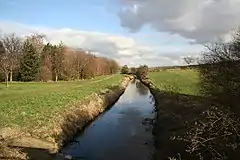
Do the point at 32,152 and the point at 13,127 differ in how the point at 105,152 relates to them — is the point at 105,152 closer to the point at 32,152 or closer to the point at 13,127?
the point at 32,152

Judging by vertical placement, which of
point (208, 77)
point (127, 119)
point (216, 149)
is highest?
point (208, 77)

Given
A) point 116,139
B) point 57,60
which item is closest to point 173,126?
point 116,139

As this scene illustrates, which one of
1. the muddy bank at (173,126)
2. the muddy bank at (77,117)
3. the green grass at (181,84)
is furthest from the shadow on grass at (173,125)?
the muddy bank at (77,117)

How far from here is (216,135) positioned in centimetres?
1359

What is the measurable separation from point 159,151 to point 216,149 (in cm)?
753

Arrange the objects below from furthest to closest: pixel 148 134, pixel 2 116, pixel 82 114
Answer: pixel 82 114 → pixel 148 134 → pixel 2 116

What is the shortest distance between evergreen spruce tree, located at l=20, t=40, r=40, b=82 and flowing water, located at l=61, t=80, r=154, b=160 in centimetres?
4405

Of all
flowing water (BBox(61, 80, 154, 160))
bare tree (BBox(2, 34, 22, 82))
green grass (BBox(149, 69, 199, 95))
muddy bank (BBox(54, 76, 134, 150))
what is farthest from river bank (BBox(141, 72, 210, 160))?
bare tree (BBox(2, 34, 22, 82))

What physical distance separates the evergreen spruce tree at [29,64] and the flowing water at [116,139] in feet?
145

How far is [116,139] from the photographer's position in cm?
2714

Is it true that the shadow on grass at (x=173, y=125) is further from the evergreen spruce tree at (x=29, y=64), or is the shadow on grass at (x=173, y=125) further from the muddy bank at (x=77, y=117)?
the evergreen spruce tree at (x=29, y=64)

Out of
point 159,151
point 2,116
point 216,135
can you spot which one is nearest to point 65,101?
point 2,116

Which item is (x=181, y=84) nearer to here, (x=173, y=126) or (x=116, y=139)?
(x=173, y=126)

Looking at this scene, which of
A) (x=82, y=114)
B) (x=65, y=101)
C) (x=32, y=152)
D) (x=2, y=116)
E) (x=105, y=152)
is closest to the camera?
(x=32, y=152)
